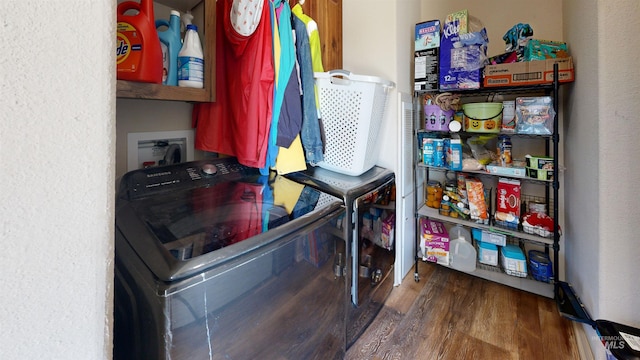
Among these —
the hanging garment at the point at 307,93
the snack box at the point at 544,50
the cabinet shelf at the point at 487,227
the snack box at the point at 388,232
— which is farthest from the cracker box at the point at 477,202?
the hanging garment at the point at 307,93

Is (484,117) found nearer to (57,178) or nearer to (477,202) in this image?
(477,202)

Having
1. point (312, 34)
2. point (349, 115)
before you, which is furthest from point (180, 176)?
point (312, 34)

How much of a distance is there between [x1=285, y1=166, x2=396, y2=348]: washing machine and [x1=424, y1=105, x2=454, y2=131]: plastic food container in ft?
1.86

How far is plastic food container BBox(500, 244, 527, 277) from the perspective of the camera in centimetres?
184

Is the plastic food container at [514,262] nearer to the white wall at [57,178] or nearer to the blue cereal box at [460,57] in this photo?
the blue cereal box at [460,57]

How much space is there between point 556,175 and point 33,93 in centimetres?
225

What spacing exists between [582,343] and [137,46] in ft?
8.19

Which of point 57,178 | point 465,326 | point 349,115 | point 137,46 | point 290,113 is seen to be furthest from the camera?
point 465,326

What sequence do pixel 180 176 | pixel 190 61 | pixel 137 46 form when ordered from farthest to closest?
pixel 180 176, pixel 190 61, pixel 137 46

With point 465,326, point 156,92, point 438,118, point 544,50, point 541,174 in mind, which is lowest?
point 465,326

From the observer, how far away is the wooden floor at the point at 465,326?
143cm

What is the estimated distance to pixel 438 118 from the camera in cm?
198

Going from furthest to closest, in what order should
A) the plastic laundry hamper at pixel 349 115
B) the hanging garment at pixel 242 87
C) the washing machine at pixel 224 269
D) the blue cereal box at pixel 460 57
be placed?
the blue cereal box at pixel 460 57, the plastic laundry hamper at pixel 349 115, the hanging garment at pixel 242 87, the washing machine at pixel 224 269

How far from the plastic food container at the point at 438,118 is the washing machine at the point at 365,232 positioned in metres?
0.57
